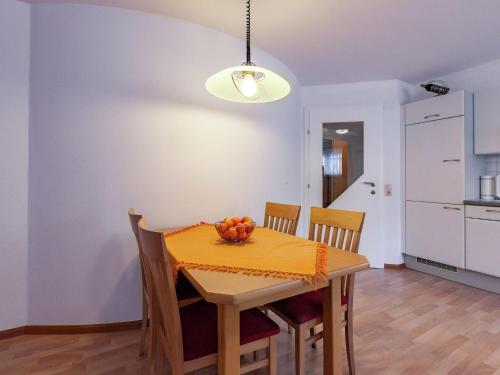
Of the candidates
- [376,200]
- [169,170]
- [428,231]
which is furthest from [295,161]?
[428,231]

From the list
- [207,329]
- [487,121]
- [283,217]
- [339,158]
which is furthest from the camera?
[339,158]

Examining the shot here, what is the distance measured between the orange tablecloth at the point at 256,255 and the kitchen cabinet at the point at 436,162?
2.26 m

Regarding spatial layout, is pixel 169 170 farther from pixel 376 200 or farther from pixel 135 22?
pixel 376 200

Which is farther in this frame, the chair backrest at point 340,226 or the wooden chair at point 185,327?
the chair backrest at point 340,226

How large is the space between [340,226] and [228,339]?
3.10 ft

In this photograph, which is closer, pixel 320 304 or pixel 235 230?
pixel 320 304

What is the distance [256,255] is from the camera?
133 centimetres

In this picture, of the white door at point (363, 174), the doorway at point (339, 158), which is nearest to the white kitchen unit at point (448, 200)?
the white door at point (363, 174)

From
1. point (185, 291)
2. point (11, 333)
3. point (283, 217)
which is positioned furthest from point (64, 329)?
point (283, 217)

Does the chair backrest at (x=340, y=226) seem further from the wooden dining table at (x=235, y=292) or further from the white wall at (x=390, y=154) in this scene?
the white wall at (x=390, y=154)

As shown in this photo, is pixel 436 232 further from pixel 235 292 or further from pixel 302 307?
pixel 235 292

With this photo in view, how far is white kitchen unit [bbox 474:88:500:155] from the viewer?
2723 mm

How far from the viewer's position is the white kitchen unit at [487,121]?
272cm

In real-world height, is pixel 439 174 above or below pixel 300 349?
above
